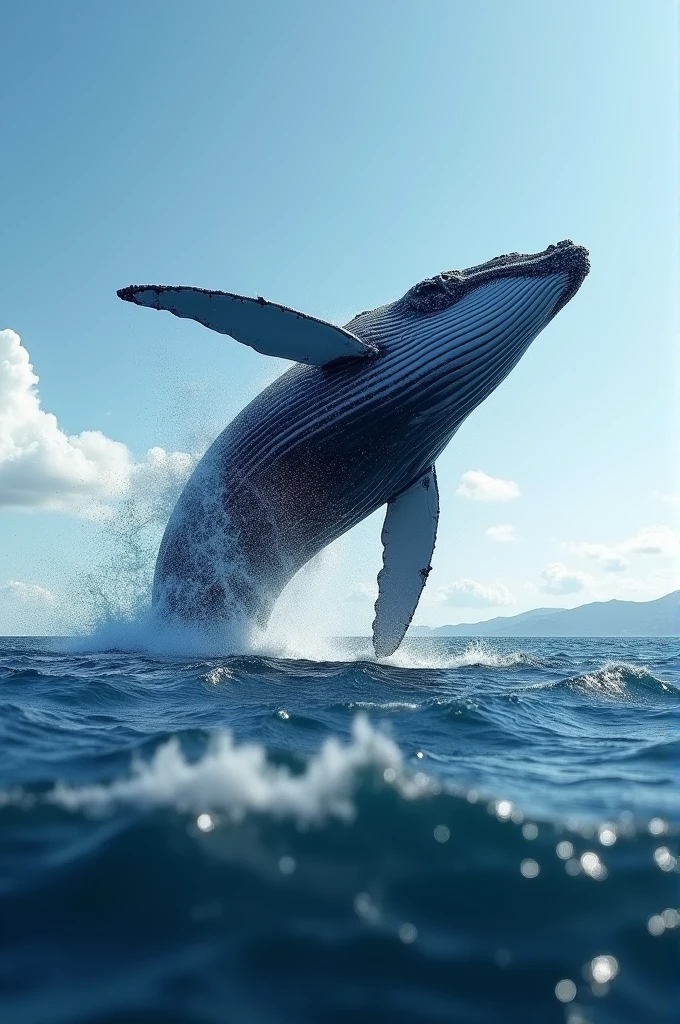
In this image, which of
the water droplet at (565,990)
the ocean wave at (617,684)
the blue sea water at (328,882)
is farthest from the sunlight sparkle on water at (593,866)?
the ocean wave at (617,684)

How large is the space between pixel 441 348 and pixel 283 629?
6.90 m

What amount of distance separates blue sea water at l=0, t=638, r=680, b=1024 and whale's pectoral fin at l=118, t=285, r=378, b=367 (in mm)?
6164

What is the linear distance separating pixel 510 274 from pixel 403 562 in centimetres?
541

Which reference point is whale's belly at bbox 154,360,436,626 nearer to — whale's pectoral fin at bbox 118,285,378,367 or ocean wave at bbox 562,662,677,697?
whale's pectoral fin at bbox 118,285,378,367

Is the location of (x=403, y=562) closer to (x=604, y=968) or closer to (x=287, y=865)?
(x=287, y=865)

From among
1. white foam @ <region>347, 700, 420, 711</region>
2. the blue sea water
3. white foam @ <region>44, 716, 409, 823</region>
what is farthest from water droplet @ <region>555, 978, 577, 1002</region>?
white foam @ <region>347, 700, 420, 711</region>

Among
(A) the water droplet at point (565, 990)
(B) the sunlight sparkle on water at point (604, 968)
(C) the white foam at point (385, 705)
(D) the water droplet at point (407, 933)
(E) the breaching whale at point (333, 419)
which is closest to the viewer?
(A) the water droplet at point (565, 990)

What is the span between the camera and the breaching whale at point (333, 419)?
11.1m

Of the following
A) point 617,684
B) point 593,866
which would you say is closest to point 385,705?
point 593,866

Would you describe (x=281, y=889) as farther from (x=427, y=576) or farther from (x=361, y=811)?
(x=427, y=576)

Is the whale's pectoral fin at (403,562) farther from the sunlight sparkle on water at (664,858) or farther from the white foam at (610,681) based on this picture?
the sunlight sparkle on water at (664,858)

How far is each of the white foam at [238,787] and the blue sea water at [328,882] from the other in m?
0.02

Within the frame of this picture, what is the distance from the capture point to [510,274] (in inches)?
459

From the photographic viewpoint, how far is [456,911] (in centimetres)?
261
